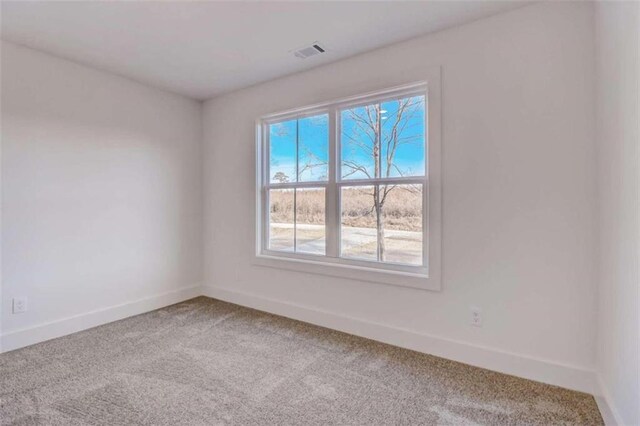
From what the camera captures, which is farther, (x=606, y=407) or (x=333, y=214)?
(x=333, y=214)

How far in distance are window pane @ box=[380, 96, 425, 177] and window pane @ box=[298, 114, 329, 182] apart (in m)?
0.59

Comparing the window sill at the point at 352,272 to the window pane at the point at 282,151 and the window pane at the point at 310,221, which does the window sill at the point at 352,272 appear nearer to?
the window pane at the point at 310,221

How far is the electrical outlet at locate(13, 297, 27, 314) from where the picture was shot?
8.32ft

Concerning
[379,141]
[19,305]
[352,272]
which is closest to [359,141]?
[379,141]

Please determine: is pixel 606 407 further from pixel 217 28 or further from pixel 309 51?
pixel 217 28

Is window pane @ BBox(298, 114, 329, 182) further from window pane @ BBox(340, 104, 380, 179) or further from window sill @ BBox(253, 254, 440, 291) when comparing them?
window sill @ BBox(253, 254, 440, 291)

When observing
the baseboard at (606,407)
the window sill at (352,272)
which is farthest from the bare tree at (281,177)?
the baseboard at (606,407)

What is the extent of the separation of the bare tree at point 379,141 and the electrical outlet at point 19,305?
2875mm

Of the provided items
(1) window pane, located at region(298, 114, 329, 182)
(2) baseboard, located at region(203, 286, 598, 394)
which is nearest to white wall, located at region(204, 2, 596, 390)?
(2) baseboard, located at region(203, 286, 598, 394)

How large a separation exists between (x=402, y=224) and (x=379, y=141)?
0.75 metres

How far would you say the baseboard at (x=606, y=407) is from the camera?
1.55 meters

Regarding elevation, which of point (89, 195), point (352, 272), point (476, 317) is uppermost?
point (89, 195)

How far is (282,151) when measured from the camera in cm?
343

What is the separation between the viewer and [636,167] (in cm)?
136
